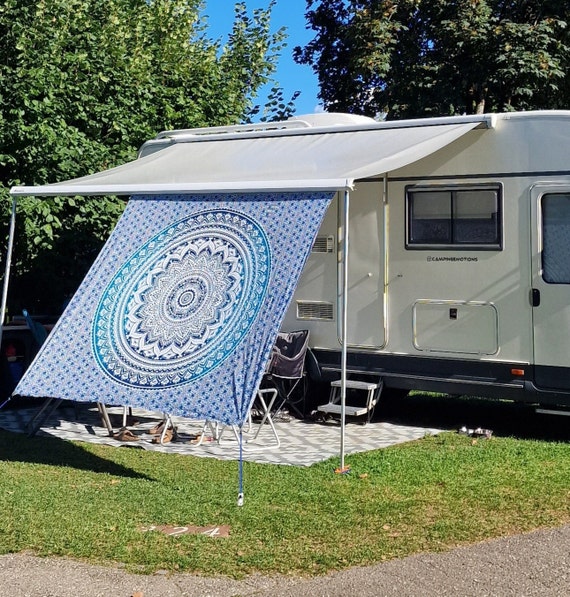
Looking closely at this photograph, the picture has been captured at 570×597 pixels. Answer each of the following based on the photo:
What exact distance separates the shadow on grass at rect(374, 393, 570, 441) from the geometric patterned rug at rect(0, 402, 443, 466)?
47 centimetres

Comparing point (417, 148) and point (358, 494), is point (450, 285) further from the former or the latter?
point (358, 494)

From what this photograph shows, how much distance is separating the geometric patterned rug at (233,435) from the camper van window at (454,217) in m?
1.84

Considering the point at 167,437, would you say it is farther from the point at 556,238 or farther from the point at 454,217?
the point at 556,238

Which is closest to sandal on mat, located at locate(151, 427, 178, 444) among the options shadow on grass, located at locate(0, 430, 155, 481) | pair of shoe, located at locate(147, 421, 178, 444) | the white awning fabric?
pair of shoe, located at locate(147, 421, 178, 444)

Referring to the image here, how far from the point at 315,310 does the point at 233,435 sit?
165 cm

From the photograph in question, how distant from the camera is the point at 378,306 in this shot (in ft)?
31.8

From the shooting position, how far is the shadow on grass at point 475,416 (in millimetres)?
9500

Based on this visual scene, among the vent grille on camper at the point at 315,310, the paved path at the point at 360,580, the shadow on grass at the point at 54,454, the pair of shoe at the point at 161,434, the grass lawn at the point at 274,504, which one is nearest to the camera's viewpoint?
the paved path at the point at 360,580

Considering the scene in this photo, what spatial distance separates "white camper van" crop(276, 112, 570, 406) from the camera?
8812 mm

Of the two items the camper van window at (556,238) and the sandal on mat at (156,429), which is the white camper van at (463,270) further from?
the sandal on mat at (156,429)

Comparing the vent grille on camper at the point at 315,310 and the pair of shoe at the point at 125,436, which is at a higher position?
the vent grille on camper at the point at 315,310

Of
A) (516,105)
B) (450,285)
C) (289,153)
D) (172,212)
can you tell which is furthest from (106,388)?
(516,105)

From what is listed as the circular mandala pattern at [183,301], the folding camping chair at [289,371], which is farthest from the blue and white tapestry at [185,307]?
the folding camping chair at [289,371]

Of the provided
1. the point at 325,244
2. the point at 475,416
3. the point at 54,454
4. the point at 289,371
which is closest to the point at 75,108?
the point at 325,244
